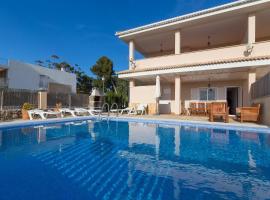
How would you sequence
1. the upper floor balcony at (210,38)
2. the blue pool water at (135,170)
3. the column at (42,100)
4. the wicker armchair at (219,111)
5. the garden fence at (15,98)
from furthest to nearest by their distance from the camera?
the column at (42,100), the garden fence at (15,98), the upper floor balcony at (210,38), the wicker armchair at (219,111), the blue pool water at (135,170)

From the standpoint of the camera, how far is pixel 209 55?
45.6ft

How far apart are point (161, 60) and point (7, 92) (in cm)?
1225

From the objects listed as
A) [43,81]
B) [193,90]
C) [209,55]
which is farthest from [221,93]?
[43,81]

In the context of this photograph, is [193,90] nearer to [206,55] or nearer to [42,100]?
[206,55]

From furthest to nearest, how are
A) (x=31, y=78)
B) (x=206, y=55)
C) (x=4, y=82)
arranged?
(x=31, y=78), (x=4, y=82), (x=206, y=55)

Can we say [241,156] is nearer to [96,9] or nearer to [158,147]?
[158,147]

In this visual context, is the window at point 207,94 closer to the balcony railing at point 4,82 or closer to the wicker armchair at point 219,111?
the wicker armchair at point 219,111

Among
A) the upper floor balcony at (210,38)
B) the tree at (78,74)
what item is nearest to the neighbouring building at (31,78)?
the tree at (78,74)

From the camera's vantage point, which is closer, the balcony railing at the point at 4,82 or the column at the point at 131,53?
the column at the point at 131,53

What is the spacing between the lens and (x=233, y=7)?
12.2 meters

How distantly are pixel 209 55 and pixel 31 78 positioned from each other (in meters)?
24.4

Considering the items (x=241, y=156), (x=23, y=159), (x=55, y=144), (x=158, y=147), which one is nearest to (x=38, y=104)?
(x=55, y=144)

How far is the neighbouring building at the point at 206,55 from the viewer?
12.1 metres

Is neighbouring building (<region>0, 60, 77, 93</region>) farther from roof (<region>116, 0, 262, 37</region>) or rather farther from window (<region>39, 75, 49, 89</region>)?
roof (<region>116, 0, 262, 37</region>)
